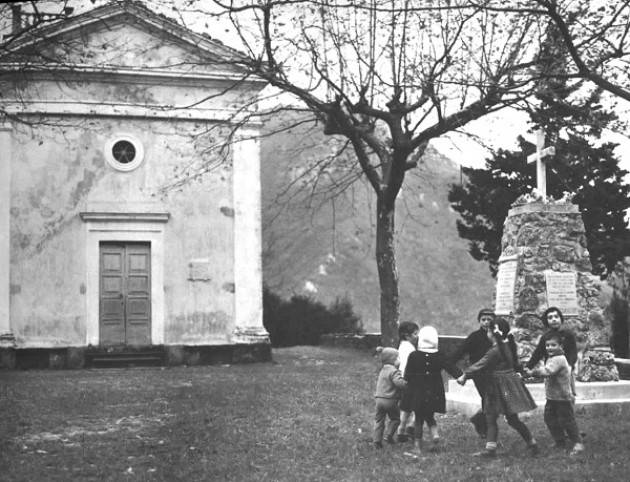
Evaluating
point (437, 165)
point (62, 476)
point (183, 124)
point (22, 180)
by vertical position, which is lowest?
point (62, 476)

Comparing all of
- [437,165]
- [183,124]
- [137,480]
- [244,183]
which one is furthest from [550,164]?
[437,165]

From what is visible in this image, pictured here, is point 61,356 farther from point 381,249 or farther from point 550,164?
point 550,164

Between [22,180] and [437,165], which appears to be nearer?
[22,180]

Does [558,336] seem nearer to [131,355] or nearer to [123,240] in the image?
[131,355]

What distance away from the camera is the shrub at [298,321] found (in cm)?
2772

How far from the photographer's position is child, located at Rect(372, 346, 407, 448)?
8578 millimetres

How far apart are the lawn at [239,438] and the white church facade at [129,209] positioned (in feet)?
14.5

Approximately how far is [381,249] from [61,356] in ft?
23.1

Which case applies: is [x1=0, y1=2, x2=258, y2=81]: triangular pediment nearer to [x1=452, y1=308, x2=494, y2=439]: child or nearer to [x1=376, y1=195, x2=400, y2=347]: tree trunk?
[x1=376, y1=195, x2=400, y2=347]: tree trunk

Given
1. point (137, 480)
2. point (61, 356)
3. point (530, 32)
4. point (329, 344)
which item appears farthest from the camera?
point (329, 344)

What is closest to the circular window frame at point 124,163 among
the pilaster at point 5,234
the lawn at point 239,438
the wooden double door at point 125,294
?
the wooden double door at point 125,294

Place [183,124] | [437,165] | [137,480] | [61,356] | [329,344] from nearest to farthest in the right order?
[137,480], [61,356], [183,124], [329,344], [437,165]

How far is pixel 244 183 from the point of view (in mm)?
20516

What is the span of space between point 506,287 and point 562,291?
2.58 ft
